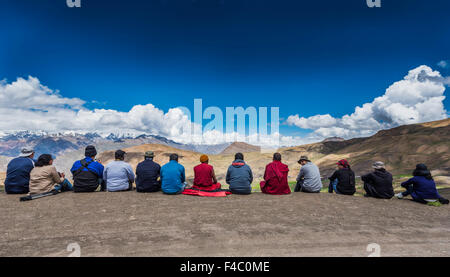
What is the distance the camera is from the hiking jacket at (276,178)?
31.1 feet

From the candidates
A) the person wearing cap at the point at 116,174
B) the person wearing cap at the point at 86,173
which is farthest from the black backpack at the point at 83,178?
the person wearing cap at the point at 116,174

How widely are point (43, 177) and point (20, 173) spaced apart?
1.22m

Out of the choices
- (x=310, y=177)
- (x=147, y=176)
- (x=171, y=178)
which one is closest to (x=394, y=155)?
(x=310, y=177)

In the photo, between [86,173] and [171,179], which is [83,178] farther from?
[171,179]

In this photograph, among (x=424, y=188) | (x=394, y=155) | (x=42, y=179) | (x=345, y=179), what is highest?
(x=394, y=155)

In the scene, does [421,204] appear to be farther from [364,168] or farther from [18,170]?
[364,168]

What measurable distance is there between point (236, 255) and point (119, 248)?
2.36m

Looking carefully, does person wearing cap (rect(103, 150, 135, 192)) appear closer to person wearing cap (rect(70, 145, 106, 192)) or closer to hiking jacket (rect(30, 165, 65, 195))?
person wearing cap (rect(70, 145, 106, 192))

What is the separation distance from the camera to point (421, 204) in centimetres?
880

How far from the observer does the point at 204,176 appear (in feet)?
31.2

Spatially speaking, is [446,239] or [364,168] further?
[364,168]

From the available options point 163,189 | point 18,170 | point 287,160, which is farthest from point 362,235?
point 287,160

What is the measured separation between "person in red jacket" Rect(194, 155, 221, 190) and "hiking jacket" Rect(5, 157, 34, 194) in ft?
21.0

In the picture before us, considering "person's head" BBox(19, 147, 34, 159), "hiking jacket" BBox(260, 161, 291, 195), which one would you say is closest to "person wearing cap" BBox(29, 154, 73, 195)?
"person's head" BBox(19, 147, 34, 159)
